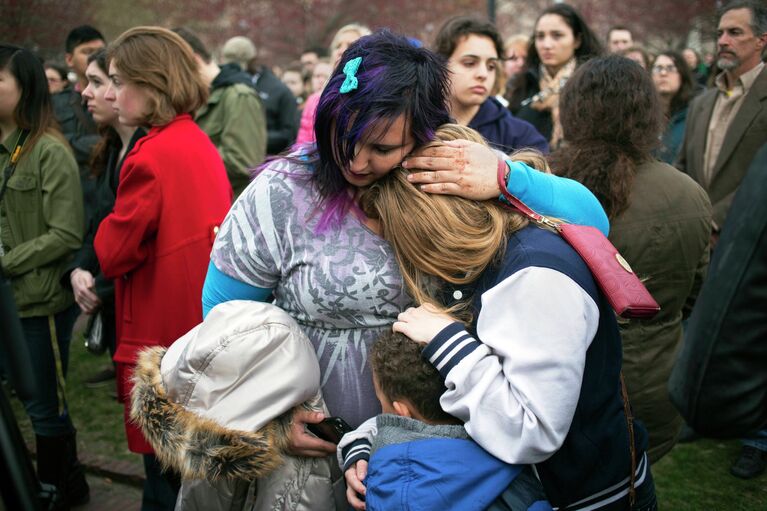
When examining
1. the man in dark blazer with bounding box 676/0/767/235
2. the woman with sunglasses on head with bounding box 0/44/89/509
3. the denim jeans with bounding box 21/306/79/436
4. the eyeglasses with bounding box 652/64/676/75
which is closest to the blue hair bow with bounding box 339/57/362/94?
the woman with sunglasses on head with bounding box 0/44/89/509

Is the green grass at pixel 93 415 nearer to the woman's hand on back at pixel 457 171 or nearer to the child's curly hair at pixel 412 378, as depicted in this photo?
the child's curly hair at pixel 412 378

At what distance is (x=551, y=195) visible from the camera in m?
1.99

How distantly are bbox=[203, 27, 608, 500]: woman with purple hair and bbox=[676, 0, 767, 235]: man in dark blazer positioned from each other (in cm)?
303

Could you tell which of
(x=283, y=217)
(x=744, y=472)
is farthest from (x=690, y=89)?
(x=283, y=217)

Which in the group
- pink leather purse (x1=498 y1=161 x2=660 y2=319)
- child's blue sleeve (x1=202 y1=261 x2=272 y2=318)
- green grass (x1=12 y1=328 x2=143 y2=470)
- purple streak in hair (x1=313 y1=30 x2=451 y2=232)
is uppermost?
purple streak in hair (x1=313 y1=30 x2=451 y2=232)

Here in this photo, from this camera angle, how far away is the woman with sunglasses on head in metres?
3.66

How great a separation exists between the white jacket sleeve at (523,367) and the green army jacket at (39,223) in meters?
2.80

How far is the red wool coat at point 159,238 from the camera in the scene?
9.99ft

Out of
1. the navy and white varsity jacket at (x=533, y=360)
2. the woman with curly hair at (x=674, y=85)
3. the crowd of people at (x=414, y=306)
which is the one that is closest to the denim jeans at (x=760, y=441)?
the crowd of people at (x=414, y=306)

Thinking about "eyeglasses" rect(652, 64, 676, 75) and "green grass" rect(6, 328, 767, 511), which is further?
"eyeglasses" rect(652, 64, 676, 75)

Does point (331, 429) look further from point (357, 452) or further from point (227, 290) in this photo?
point (227, 290)

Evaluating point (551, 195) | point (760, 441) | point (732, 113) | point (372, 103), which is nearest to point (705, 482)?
point (760, 441)

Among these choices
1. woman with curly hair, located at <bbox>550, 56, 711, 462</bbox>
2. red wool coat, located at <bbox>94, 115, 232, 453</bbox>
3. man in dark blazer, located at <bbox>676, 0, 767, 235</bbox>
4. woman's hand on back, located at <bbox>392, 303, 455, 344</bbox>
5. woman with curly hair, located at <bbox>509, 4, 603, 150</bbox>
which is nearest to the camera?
woman's hand on back, located at <bbox>392, 303, 455, 344</bbox>

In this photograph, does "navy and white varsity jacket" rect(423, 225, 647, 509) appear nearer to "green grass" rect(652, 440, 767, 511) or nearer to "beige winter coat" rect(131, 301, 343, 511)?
"beige winter coat" rect(131, 301, 343, 511)
